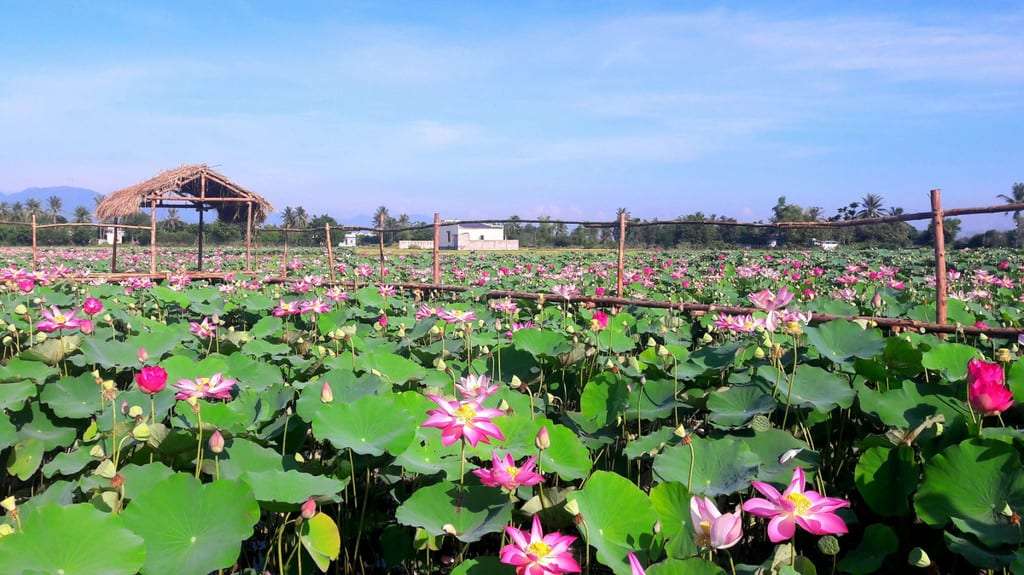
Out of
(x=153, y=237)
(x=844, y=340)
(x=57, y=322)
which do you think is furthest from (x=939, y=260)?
(x=153, y=237)

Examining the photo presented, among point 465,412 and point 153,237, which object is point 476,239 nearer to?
point 153,237

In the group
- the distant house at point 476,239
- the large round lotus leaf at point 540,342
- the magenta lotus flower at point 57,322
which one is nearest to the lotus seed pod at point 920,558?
the large round lotus leaf at point 540,342

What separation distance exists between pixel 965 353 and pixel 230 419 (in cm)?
204

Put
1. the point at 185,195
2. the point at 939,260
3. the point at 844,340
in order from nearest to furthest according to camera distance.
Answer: the point at 844,340, the point at 939,260, the point at 185,195

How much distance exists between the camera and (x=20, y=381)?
2123 millimetres

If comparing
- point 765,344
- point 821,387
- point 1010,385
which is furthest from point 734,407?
point 1010,385

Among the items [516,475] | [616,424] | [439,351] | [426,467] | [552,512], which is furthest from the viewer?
[439,351]

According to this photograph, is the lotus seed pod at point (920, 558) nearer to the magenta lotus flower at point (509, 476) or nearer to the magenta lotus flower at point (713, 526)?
the magenta lotus flower at point (713, 526)

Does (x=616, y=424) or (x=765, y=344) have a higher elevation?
(x=765, y=344)

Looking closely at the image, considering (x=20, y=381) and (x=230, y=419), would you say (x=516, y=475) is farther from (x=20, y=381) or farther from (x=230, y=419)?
(x=20, y=381)

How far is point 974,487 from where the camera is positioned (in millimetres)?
1309

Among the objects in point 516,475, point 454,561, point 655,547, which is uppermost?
point 516,475

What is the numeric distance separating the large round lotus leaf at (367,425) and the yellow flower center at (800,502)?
2.60 ft

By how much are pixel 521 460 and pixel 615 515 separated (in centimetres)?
40
